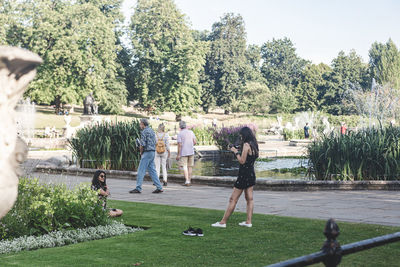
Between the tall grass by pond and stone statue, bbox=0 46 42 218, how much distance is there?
13222 millimetres

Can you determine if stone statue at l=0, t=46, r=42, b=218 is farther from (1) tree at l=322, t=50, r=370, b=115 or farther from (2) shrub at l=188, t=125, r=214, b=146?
(1) tree at l=322, t=50, r=370, b=115

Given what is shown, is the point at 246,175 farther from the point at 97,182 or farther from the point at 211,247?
the point at 97,182

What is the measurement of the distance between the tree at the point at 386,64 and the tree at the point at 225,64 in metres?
22.5

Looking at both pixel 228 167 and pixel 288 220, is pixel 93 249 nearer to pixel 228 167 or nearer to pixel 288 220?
pixel 288 220

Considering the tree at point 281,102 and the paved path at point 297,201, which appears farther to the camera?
the tree at point 281,102

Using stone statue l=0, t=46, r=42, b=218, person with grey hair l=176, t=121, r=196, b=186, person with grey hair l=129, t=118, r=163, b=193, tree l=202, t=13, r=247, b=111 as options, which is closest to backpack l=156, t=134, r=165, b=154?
person with grey hair l=176, t=121, r=196, b=186

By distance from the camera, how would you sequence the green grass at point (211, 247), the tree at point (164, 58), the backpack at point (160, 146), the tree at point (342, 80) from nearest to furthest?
the green grass at point (211, 247), the backpack at point (160, 146), the tree at point (164, 58), the tree at point (342, 80)

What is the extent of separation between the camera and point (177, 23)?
61.2 m

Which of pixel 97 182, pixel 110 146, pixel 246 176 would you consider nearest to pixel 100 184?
pixel 97 182

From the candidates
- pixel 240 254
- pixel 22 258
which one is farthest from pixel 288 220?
pixel 22 258

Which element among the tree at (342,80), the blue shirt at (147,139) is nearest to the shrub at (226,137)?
the blue shirt at (147,139)

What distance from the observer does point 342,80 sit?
87.6 metres

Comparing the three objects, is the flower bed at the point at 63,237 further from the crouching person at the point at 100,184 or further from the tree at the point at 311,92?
the tree at the point at 311,92

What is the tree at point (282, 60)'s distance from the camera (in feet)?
353
